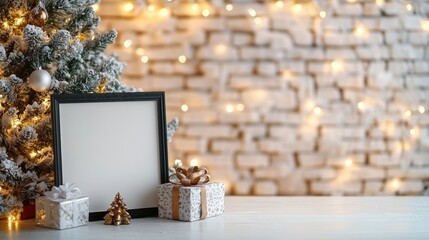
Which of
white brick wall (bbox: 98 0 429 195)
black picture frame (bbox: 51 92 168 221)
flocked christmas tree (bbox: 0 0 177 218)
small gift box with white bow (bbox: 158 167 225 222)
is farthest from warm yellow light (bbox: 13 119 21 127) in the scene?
white brick wall (bbox: 98 0 429 195)

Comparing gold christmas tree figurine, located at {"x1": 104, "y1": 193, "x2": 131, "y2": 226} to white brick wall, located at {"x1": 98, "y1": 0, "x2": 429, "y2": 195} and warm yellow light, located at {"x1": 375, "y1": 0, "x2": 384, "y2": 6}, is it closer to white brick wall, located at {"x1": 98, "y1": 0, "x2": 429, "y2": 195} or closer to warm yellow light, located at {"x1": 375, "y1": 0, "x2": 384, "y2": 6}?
white brick wall, located at {"x1": 98, "y1": 0, "x2": 429, "y2": 195}

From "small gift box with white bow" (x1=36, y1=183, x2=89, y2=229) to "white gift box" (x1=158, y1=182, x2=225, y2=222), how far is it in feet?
0.66

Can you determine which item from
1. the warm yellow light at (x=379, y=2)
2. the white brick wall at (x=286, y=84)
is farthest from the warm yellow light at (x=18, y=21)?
the warm yellow light at (x=379, y=2)

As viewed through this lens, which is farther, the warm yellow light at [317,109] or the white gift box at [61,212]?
the warm yellow light at [317,109]

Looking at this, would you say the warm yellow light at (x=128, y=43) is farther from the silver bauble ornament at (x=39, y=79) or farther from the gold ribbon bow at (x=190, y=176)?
the gold ribbon bow at (x=190, y=176)

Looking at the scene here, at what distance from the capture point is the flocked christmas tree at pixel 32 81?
4.97 feet

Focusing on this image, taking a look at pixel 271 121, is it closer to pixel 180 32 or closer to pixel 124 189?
pixel 180 32

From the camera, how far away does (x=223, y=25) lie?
94.3 inches

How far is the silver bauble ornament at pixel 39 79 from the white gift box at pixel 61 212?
0.29m

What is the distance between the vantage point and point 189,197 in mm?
1473

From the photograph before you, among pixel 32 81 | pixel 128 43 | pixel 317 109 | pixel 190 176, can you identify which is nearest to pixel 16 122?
pixel 32 81

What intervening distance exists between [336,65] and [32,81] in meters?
1.34

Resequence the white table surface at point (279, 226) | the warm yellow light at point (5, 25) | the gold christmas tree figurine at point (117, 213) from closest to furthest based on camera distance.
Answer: the white table surface at point (279, 226) < the gold christmas tree figurine at point (117, 213) < the warm yellow light at point (5, 25)

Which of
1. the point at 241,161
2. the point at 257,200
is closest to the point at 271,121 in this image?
the point at 241,161
